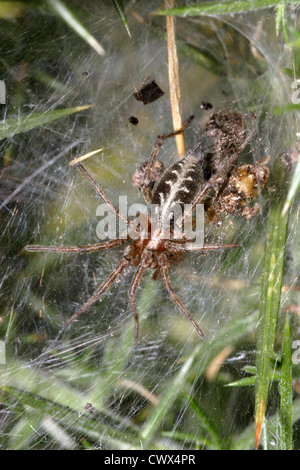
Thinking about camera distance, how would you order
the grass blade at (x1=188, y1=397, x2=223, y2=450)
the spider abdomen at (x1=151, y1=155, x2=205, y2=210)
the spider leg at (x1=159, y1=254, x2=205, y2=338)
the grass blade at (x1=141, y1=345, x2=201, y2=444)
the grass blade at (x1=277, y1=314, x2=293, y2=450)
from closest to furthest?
1. the grass blade at (x1=277, y1=314, x2=293, y2=450)
2. the grass blade at (x1=188, y1=397, x2=223, y2=450)
3. the grass blade at (x1=141, y1=345, x2=201, y2=444)
4. the spider leg at (x1=159, y1=254, x2=205, y2=338)
5. the spider abdomen at (x1=151, y1=155, x2=205, y2=210)

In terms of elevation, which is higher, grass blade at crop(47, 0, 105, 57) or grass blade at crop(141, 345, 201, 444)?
grass blade at crop(47, 0, 105, 57)

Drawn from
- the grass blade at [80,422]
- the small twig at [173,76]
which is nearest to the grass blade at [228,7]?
the small twig at [173,76]

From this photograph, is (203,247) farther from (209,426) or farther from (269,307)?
(209,426)

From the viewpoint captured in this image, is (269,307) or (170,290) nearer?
(269,307)

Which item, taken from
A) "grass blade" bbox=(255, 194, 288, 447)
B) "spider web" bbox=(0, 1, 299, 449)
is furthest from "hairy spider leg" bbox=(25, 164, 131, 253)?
"grass blade" bbox=(255, 194, 288, 447)

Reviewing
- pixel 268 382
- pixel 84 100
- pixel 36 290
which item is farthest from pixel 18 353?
pixel 84 100

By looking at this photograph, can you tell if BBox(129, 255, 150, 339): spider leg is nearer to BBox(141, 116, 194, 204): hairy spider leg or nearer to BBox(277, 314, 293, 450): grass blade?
BBox(141, 116, 194, 204): hairy spider leg

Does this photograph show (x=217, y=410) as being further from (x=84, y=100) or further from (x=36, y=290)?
(x=84, y=100)

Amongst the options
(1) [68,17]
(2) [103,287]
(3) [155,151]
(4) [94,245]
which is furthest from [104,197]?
(1) [68,17]
